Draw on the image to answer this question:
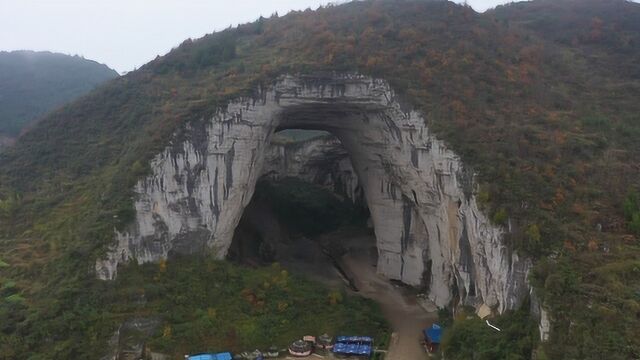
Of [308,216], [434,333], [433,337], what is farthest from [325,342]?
[308,216]

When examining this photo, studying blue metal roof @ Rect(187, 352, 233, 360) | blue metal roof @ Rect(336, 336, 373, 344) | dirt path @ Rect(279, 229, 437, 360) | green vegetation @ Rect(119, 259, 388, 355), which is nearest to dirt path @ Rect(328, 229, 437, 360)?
dirt path @ Rect(279, 229, 437, 360)

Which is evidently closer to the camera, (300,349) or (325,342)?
(300,349)

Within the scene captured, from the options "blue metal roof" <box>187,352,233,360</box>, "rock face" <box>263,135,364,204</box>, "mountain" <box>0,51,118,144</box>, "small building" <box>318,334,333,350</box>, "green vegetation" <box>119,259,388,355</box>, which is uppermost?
"mountain" <box>0,51,118,144</box>

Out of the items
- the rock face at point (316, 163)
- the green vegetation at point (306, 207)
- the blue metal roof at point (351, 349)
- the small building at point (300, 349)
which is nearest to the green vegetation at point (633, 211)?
the blue metal roof at point (351, 349)

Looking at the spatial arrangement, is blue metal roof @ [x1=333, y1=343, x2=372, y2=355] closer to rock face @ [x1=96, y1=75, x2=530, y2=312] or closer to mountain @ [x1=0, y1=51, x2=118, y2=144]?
rock face @ [x1=96, y1=75, x2=530, y2=312]

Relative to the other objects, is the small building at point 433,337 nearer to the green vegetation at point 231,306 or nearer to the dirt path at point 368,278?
the dirt path at point 368,278

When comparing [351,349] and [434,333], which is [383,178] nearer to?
[434,333]
